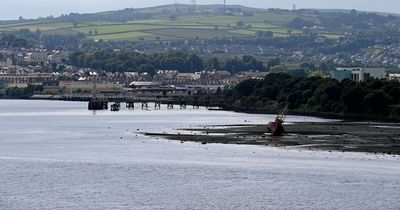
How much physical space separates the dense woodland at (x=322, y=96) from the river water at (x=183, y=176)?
3084 centimetres

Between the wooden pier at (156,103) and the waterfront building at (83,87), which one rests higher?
the wooden pier at (156,103)

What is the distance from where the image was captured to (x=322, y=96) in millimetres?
109875

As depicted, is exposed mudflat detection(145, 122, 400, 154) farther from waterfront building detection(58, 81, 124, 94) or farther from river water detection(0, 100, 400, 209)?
waterfront building detection(58, 81, 124, 94)

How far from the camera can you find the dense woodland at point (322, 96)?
9969cm

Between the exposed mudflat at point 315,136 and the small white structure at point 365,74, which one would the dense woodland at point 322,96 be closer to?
the exposed mudflat at point 315,136

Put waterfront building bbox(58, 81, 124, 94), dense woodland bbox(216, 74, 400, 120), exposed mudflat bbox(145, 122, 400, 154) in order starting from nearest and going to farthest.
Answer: exposed mudflat bbox(145, 122, 400, 154), dense woodland bbox(216, 74, 400, 120), waterfront building bbox(58, 81, 124, 94)

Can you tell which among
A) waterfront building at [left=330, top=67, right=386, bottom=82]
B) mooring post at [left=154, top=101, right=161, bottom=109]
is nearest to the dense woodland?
mooring post at [left=154, top=101, right=161, bottom=109]

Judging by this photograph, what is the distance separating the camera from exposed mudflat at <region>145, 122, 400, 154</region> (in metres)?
65.4

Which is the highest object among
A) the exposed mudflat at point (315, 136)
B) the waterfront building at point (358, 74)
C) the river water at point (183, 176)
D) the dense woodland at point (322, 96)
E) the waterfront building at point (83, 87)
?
the river water at point (183, 176)

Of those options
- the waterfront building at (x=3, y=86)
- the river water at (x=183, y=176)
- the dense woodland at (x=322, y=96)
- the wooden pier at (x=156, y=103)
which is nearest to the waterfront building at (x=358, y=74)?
→ the wooden pier at (x=156, y=103)

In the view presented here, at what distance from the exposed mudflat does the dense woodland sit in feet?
40.6

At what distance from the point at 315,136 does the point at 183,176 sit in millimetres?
22285

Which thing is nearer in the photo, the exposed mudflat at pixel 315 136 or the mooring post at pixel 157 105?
the exposed mudflat at pixel 315 136

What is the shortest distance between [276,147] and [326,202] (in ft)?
68.3
